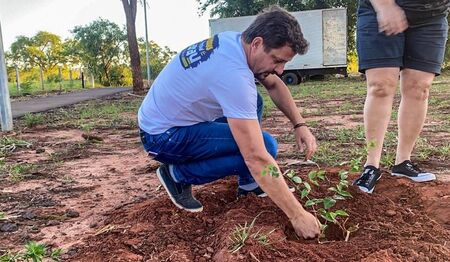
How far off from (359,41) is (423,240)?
1252 millimetres

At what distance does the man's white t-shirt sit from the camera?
6.99 feet

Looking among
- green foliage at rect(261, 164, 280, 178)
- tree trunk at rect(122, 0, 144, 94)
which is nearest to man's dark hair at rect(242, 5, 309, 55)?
green foliage at rect(261, 164, 280, 178)

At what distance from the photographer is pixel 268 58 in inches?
87.3

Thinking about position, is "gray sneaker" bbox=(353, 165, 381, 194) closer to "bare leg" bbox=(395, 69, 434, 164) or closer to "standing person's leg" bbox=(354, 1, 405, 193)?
"standing person's leg" bbox=(354, 1, 405, 193)

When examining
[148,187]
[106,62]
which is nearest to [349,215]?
[148,187]

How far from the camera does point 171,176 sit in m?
2.77

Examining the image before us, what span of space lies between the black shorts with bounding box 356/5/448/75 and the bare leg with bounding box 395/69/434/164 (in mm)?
55

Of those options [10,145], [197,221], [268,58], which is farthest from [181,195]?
[10,145]

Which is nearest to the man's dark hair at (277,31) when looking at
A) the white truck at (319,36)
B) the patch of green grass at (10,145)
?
the patch of green grass at (10,145)

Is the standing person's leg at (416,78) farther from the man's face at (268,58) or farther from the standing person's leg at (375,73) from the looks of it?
the man's face at (268,58)

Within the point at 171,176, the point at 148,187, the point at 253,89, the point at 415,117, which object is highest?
the point at 253,89

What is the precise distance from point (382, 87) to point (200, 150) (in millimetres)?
1105

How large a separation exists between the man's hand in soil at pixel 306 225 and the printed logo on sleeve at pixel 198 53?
0.83 metres

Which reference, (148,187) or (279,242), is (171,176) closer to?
(148,187)
